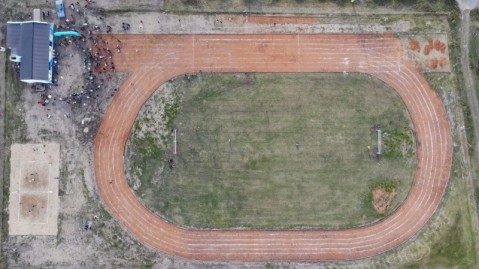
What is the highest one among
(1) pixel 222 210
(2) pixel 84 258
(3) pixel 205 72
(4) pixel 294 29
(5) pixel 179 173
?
(4) pixel 294 29

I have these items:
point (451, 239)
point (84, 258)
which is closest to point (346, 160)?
point (451, 239)

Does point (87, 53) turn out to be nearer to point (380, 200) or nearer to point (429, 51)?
point (380, 200)

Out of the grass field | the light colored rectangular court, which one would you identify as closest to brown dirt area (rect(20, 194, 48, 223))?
the light colored rectangular court

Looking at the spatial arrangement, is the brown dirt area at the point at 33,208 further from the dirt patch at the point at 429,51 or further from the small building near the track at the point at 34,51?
the dirt patch at the point at 429,51

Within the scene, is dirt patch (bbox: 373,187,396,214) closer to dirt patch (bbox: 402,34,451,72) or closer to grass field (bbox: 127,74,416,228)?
grass field (bbox: 127,74,416,228)

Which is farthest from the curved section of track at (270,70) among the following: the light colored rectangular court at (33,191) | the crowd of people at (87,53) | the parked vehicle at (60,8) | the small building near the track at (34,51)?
the small building near the track at (34,51)

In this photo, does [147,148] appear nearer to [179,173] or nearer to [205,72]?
[179,173]
